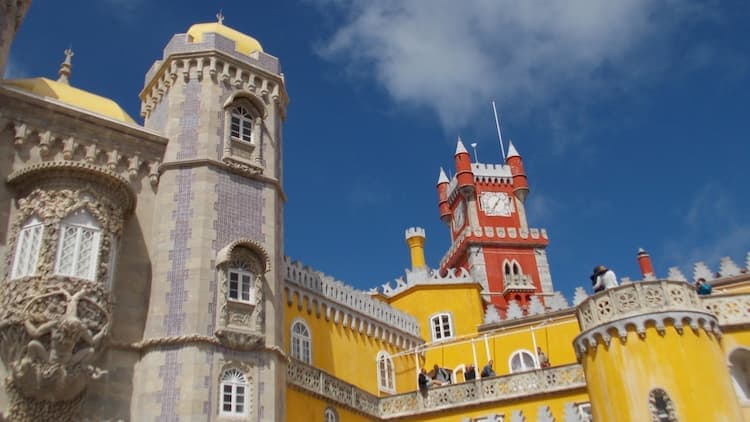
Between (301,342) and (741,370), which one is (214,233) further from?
(741,370)

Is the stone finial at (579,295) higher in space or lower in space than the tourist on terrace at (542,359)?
higher

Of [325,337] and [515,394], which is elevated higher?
[325,337]

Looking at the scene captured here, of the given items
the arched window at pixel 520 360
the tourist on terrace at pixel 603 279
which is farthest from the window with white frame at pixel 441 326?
the tourist on terrace at pixel 603 279

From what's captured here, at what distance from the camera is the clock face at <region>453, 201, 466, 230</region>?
184 feet

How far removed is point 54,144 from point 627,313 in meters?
16.7

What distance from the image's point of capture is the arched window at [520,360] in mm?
31344

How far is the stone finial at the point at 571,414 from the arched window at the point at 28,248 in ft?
56.5

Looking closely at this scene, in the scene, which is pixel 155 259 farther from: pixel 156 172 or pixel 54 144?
pixel 54 144

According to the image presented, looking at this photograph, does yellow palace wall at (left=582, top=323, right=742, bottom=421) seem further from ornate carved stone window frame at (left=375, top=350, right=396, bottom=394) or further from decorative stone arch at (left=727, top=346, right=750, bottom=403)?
ornate carved stone window frame at (left=375, top=350, right=396, bottom=394)

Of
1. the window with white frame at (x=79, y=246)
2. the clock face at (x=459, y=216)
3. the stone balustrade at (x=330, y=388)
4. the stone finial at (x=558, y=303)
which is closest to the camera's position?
the window with white frame at (x=79, y=246)

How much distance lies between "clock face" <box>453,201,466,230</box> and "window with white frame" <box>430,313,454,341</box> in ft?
69.4

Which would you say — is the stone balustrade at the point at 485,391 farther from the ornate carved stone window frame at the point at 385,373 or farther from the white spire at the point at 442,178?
the white spire at the point at 442,178

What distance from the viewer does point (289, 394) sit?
2286 centimetres

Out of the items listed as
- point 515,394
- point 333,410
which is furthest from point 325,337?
point 515,394
